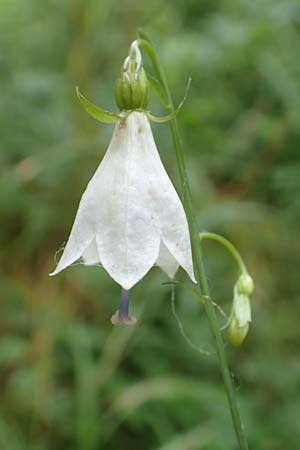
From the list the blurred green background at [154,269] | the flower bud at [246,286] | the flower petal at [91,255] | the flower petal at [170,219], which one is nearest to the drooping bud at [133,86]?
the flower petal at [170,219]

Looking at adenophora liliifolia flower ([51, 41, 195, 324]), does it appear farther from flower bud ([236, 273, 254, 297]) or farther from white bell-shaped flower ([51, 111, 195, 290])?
flower bud ([236, 273, 254, 297])

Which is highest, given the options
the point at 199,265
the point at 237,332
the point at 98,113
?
the point at 98,113

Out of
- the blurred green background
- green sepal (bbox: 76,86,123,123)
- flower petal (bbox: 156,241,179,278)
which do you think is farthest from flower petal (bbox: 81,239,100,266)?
the blurred green background

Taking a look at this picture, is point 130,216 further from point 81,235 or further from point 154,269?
point 154,269

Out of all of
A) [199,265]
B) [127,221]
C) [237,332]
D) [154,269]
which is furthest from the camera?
[154,269]

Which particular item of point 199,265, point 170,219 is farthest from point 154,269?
point 170,219

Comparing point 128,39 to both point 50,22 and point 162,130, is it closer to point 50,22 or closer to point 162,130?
point 50,22
